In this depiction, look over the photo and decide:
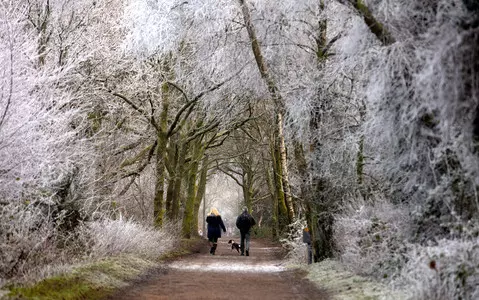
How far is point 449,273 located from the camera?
7883mm

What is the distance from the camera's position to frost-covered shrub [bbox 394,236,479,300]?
7.76 m

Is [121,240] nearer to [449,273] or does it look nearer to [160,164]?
[160,164]

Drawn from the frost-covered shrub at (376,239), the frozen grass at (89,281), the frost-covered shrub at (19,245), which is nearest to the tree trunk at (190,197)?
the frozen grass at (89,281)

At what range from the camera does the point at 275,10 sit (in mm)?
15352

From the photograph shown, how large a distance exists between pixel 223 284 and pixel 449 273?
19.5 feet

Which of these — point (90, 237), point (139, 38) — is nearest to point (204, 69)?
point (139, 38)

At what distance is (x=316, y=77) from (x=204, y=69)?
4973 mm

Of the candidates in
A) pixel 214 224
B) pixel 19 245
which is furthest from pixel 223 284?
pixel 214 224

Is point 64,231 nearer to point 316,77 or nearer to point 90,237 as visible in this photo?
point 90,237

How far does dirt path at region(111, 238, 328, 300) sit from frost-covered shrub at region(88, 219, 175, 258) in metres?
0.87

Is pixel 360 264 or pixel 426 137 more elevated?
pixel 426 137

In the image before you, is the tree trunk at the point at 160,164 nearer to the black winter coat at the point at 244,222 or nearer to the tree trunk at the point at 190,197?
the black winter coat at the point at 244,222

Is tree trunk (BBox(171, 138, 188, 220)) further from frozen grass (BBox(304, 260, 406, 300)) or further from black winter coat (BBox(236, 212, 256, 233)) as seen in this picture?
frozen grass (BBox(304, 260, 406, 300))

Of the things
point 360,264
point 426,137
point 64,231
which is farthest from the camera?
point 64,231
